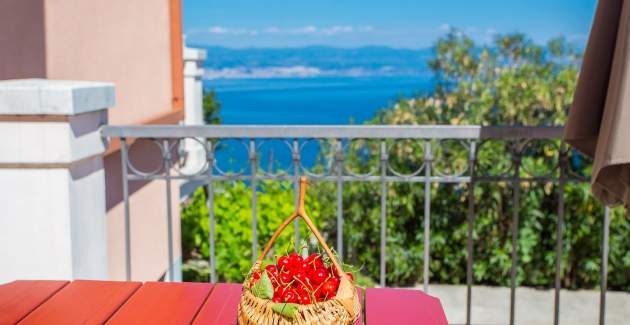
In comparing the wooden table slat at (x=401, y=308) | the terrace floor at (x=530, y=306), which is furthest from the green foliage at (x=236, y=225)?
the wooden table slat at (x=401, y=308)

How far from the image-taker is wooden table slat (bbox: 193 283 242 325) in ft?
5.37

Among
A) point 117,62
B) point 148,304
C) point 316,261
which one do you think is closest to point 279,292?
point 316,261

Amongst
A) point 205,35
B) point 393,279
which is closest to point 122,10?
point 393,279

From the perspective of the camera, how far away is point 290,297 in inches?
51.7

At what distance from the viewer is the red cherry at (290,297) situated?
1.31 meters

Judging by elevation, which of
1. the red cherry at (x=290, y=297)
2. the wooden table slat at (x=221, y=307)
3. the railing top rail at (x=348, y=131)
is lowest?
the wooden table slat at (x=221, y=307)

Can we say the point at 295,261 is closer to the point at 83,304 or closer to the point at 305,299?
the point at 305,299

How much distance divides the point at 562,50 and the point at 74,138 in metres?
4.64

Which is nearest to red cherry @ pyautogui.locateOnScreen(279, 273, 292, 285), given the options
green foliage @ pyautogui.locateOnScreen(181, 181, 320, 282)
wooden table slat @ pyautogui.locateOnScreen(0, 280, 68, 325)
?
wooden table slat @ pyautogui.locateOnScreen(0, 280, 68, 325)

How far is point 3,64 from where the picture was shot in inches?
124

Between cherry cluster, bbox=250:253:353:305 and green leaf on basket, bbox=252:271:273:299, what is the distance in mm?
14

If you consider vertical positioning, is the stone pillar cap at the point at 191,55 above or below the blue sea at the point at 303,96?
above

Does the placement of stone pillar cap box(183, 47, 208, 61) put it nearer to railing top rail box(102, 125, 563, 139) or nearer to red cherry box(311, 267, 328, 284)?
railing top rail box(102, 125, 563, 139)

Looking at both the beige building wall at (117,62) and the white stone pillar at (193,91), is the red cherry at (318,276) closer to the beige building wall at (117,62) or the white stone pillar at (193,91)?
the beige building wall at (117,62)
